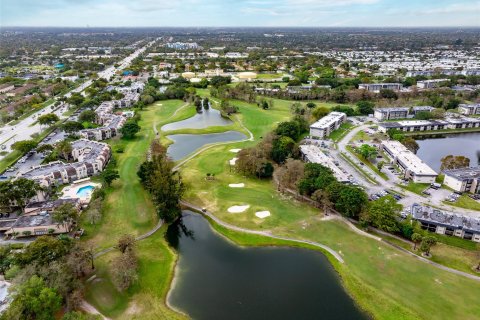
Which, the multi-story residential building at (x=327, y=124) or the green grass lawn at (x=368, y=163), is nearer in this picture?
the green grass lawn at (x=368, y=163)

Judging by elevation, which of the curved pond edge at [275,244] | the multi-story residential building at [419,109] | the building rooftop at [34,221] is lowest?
the curved pond edge at [275,244]

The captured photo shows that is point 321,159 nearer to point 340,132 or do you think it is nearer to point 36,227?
point 340,132

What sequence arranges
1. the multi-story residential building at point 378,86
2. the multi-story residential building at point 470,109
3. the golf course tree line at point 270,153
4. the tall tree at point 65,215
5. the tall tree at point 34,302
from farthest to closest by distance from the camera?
the multi-story residential building at point 378,86, the multi-story residential building at point 470,109, the golf course tree line at point 270,153, the tall tree at point 65,215, the tall tree at point 34,302

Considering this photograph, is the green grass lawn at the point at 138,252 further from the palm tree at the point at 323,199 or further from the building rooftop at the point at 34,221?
the palm tree at the point at 323,199

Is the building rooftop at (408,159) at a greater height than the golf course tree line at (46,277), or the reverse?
the building rooftop at (408,159)

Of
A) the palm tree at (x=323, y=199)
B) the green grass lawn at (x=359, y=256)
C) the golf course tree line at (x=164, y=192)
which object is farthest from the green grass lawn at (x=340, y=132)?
the golf course tree line at (x=164, y=192)

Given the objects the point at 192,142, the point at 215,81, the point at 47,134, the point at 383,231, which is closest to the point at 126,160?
the point at 192,142

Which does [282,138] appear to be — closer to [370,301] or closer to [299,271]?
[299,271]

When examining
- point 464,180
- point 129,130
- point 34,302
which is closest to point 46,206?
point 34,302
